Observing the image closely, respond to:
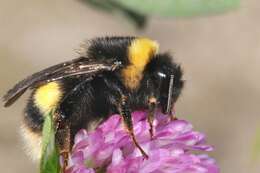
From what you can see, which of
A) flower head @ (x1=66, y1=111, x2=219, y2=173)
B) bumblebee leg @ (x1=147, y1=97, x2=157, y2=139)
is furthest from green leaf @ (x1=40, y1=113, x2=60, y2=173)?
bumblebee leg @ (x1=147, y1=97, x2=157, y2=139)

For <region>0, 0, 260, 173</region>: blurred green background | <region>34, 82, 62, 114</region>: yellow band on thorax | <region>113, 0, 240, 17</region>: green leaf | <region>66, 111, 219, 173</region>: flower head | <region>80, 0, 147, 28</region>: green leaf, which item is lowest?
<region>0, 0, 260, 173</region>: blurred green background

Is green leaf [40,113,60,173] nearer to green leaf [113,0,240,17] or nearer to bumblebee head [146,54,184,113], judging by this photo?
bumblebee head [146,54,184,113]

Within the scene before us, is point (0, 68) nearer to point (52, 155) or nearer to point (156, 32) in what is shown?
point (156, 32)

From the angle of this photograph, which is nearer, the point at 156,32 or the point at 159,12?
the point at 159,12

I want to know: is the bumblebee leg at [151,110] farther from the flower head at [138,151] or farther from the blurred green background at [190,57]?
the blurred green background at [190,57]

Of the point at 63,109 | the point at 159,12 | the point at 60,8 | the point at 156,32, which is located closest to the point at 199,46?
the point at 156,32

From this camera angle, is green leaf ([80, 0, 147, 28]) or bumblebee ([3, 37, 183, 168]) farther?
green leaf ([80, 0, 147, 28])

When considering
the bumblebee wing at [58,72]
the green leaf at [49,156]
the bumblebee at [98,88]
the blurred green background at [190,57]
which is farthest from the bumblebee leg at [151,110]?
the blurred green background at [190,57]
